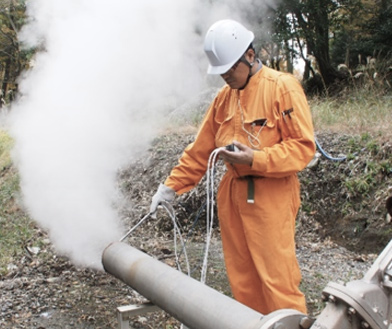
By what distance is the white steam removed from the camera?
4.82m

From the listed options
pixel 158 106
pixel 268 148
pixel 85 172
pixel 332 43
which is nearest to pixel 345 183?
pixel 85 172

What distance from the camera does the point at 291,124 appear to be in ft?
8.13

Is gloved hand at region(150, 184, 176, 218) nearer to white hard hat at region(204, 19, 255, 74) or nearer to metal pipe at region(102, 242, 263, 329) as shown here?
metal pipe at region(102, 242, 263, 329)

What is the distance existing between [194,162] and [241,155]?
2.16 ft

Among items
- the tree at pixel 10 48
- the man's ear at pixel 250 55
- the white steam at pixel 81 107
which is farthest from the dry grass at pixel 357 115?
the tree at pixel 10 48

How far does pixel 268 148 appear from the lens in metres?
2.41

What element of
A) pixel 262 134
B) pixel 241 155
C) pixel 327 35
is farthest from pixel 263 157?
pixel 327 35

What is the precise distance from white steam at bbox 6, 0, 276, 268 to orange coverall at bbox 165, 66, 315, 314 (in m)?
2.03

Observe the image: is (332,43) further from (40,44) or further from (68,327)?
(68,327)

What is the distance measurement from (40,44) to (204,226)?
2.96 m

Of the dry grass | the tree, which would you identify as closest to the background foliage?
the tree

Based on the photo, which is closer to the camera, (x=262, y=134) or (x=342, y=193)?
(x=262, y=134)

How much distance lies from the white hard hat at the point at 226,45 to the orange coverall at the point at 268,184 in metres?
0.16

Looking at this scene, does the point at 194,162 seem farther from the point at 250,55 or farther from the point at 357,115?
the point at 357,115
